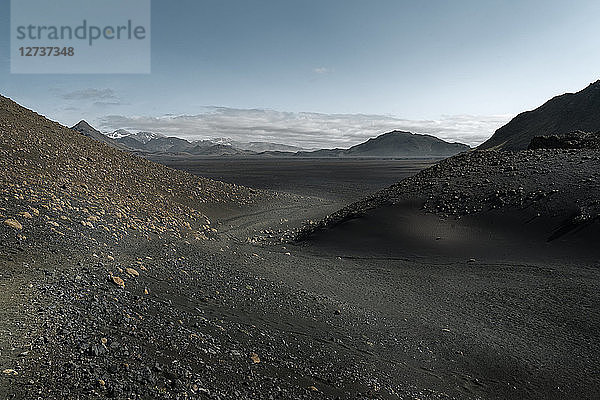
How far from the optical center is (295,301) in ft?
31.4

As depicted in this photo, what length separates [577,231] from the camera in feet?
48.1

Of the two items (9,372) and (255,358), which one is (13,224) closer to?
(9,372)

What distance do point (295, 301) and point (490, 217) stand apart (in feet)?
39.1

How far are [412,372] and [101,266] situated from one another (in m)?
7.11

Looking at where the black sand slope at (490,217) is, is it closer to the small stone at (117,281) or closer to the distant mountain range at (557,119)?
Answer: the small stone at (117,281)

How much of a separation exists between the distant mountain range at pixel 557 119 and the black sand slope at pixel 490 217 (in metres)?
89.8

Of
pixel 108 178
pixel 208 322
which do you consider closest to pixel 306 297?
pixel 208 322

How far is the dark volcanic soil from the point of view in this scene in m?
5.53

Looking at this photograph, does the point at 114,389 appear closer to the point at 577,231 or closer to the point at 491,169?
the point at 577,231

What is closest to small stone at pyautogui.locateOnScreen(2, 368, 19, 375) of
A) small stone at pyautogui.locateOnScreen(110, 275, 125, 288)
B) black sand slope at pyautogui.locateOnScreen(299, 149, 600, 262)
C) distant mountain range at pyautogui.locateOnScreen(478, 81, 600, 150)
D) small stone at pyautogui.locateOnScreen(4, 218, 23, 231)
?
small stone at pyautogui.locateOnScreen(110, 275, 125, 288)

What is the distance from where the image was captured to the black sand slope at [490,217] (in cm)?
1466

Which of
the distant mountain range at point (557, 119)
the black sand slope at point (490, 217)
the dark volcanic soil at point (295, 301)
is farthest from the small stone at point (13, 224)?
the distant mountain range at point (557, 119)

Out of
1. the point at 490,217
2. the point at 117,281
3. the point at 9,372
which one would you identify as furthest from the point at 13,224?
the point at 490,217

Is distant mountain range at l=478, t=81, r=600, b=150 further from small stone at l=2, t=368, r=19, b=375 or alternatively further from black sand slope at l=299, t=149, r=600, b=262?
small stone at l=2, t=368, r=19, b=375
